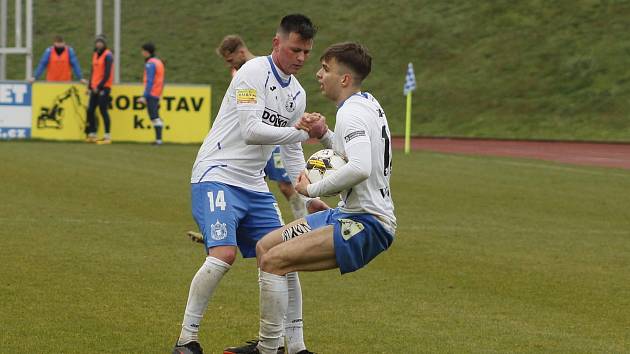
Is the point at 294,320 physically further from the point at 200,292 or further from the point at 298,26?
the point at 298,26

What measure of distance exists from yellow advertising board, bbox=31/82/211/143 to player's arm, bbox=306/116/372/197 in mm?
21275

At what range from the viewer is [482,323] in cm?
862

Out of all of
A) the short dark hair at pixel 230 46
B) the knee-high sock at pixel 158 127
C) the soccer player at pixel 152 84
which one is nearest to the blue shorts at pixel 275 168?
the short dark hair at pixel 230 46

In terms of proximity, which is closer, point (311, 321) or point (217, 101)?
point (311, 321)

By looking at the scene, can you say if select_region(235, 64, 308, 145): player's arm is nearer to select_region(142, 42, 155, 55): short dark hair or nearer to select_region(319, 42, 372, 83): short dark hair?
select_region(319, 42, 372, 83): short dark hair

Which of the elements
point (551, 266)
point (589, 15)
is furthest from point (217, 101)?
Result: point (551, 266)

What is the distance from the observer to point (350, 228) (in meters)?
6.73

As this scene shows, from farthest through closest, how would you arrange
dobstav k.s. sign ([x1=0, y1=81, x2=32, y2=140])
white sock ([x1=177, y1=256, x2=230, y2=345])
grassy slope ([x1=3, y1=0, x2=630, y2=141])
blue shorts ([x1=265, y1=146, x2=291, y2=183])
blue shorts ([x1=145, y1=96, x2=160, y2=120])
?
grassy slope ([x1=3, y1=0, x2=630, y2=141]), dobstav k.s. sign ([x1=0, y1=81, x2=32, y2=140]), blue shorts ([x1=145, y1=96, x2=160, y2=120]), blue shorts ([x1=265, y1=146, x2=291, y2=183]), white sock ([x1=177, y1=256, x2=230, y2=345])

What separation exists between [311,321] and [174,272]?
2285mm

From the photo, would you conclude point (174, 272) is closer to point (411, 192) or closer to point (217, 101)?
point (411, 192)

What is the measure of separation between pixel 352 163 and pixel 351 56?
651 mm

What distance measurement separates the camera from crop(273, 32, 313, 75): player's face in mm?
7309

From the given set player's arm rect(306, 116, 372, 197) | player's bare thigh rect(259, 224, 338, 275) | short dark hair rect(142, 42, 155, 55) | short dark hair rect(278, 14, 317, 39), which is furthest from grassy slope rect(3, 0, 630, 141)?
player's arm rect(306, 116, 372, 197)

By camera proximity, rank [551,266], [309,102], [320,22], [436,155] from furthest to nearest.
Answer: [320,22]
[309,102]
[436,155]
[551,266]
